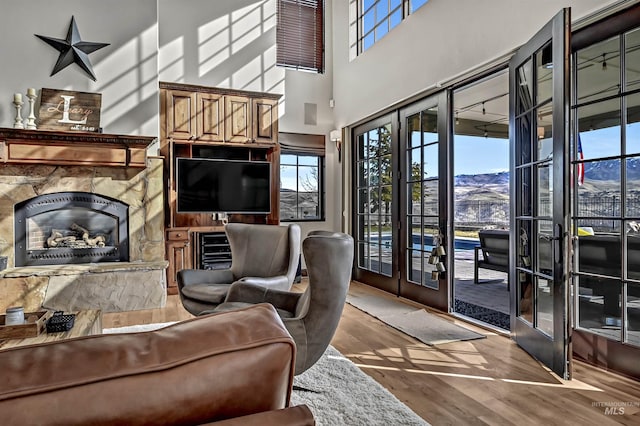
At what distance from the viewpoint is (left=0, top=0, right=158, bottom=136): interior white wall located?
4.50m

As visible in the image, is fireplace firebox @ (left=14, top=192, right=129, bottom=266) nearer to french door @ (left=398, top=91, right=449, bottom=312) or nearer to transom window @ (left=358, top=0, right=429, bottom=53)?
french door @ (left=398, top=91, right=449, bottom=312)

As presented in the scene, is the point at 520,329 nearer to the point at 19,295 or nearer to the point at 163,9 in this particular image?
the point at 19,295

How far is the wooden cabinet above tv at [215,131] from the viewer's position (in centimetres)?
516

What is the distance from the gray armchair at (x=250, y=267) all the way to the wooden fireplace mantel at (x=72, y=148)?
1802 mm

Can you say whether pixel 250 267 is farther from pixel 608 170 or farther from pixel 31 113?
pixel 31 113

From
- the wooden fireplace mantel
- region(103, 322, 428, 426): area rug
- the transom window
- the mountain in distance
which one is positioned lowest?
region(103, 322, 428, 426): area rug

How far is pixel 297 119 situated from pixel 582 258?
14.3 ft

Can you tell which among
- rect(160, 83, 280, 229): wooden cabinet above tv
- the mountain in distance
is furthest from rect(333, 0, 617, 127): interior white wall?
rect(160, 83, 280, 229): wooden cabinet above tv

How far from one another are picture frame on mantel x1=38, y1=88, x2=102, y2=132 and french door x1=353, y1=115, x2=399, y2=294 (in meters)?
3.31

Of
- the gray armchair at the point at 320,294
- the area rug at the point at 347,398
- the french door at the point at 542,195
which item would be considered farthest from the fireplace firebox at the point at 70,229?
the french door at the point at 542,195

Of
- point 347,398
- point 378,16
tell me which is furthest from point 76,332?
point 378,16

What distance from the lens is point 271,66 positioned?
5.83 meters

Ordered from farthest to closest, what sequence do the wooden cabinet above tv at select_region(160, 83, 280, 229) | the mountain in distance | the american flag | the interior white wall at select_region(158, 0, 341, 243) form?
the interior white wall at select_region(158, 0, 341, 243) < the wooden cabinet above tv at select_region(160, 83, 280, 229) < the american flag < the mountain in distance

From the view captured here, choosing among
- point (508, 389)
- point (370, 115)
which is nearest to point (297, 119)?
point (370, 115)
